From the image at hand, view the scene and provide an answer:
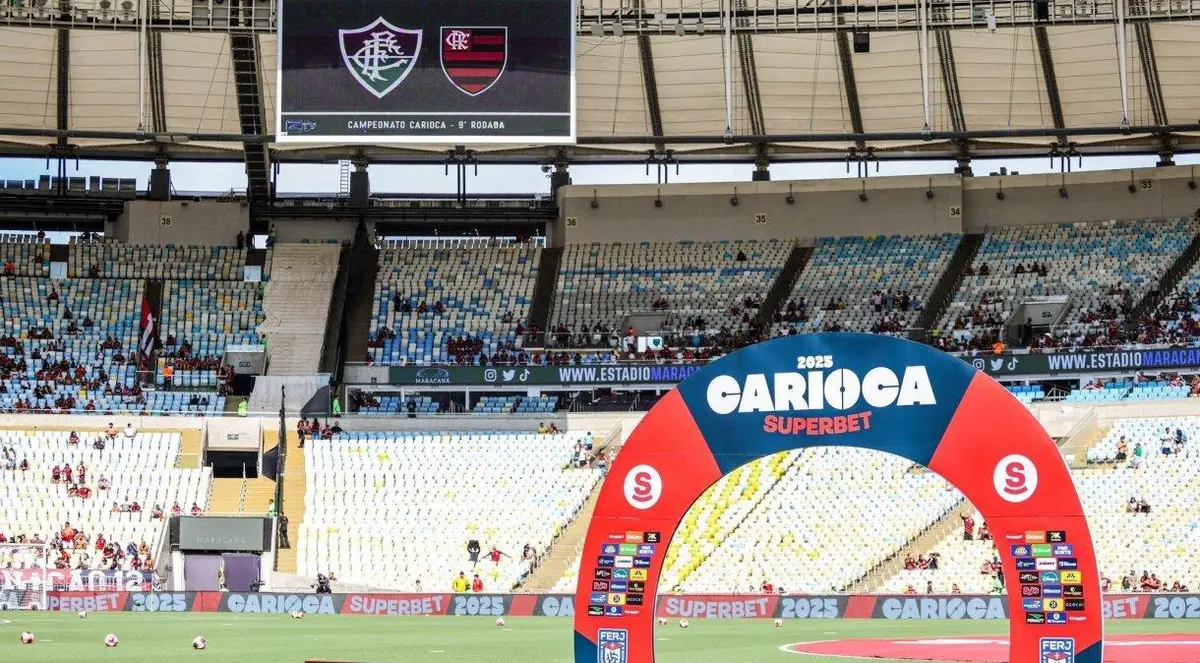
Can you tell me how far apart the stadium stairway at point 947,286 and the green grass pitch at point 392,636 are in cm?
2525

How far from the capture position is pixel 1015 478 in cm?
963

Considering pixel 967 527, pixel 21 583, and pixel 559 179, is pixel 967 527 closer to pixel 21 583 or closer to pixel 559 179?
pixel 21 583

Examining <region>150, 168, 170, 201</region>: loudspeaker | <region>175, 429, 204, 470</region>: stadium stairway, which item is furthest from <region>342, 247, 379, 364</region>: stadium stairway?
<region>175, 429, 204, 470</region>: stadium stairway

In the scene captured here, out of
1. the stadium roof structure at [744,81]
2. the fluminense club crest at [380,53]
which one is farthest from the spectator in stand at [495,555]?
the stadium roof structure at [744,81]

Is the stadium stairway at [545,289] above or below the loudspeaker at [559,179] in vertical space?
below

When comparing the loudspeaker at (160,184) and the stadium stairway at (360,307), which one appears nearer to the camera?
the stadium stairway at (360,307)

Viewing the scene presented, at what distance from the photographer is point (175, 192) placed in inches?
2430

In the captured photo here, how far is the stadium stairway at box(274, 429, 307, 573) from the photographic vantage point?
42.7 meters

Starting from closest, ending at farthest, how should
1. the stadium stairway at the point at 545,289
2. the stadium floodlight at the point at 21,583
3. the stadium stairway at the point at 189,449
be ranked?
the stadium floodlight at the point at 21,583 → the stadium stairway at the point at 189,449 → the stadium stairway at the point at 545,289

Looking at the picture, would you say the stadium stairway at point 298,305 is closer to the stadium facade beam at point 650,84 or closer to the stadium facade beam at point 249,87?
the stadium facade beam at point 249,87

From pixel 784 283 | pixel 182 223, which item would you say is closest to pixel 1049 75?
pixel 784 283

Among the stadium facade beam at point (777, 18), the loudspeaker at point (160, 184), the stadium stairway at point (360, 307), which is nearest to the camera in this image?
the stadium facade beam at point (777, 18)

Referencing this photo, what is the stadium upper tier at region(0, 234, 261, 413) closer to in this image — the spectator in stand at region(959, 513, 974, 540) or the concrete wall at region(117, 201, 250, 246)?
the concrete wall at region(117, 201, 250, 246)

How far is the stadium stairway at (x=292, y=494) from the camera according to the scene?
42688mm
